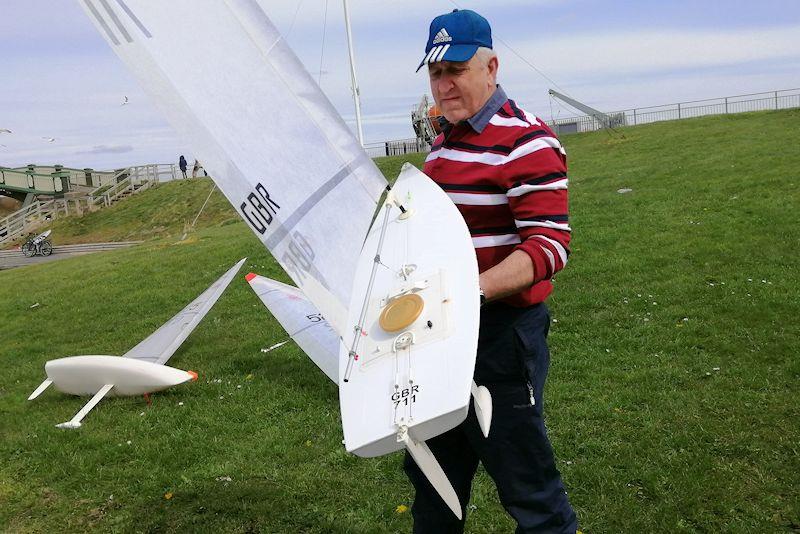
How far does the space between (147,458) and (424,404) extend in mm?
3943

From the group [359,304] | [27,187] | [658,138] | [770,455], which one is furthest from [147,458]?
[27,187]

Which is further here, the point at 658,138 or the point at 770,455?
the point at 658,138

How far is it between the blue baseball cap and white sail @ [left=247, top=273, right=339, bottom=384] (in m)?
3.46

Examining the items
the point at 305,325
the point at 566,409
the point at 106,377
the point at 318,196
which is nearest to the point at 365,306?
the point at 318,196

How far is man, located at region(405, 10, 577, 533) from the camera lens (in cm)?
224

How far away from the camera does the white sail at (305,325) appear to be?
5.75 metres

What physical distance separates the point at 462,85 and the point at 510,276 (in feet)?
2.30

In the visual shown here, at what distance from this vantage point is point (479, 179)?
236 centimetres

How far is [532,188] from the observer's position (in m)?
2.21

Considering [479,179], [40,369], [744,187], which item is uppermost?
[479,179]

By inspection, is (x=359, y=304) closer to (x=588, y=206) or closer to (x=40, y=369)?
(x=40, y=369)

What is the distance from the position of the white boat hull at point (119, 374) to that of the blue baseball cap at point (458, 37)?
4925mm

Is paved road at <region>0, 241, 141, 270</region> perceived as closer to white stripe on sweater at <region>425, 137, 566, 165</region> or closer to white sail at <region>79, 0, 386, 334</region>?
white sail at <region>79, 0, 386, 334</region>

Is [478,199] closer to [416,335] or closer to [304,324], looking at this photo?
[416,335]
